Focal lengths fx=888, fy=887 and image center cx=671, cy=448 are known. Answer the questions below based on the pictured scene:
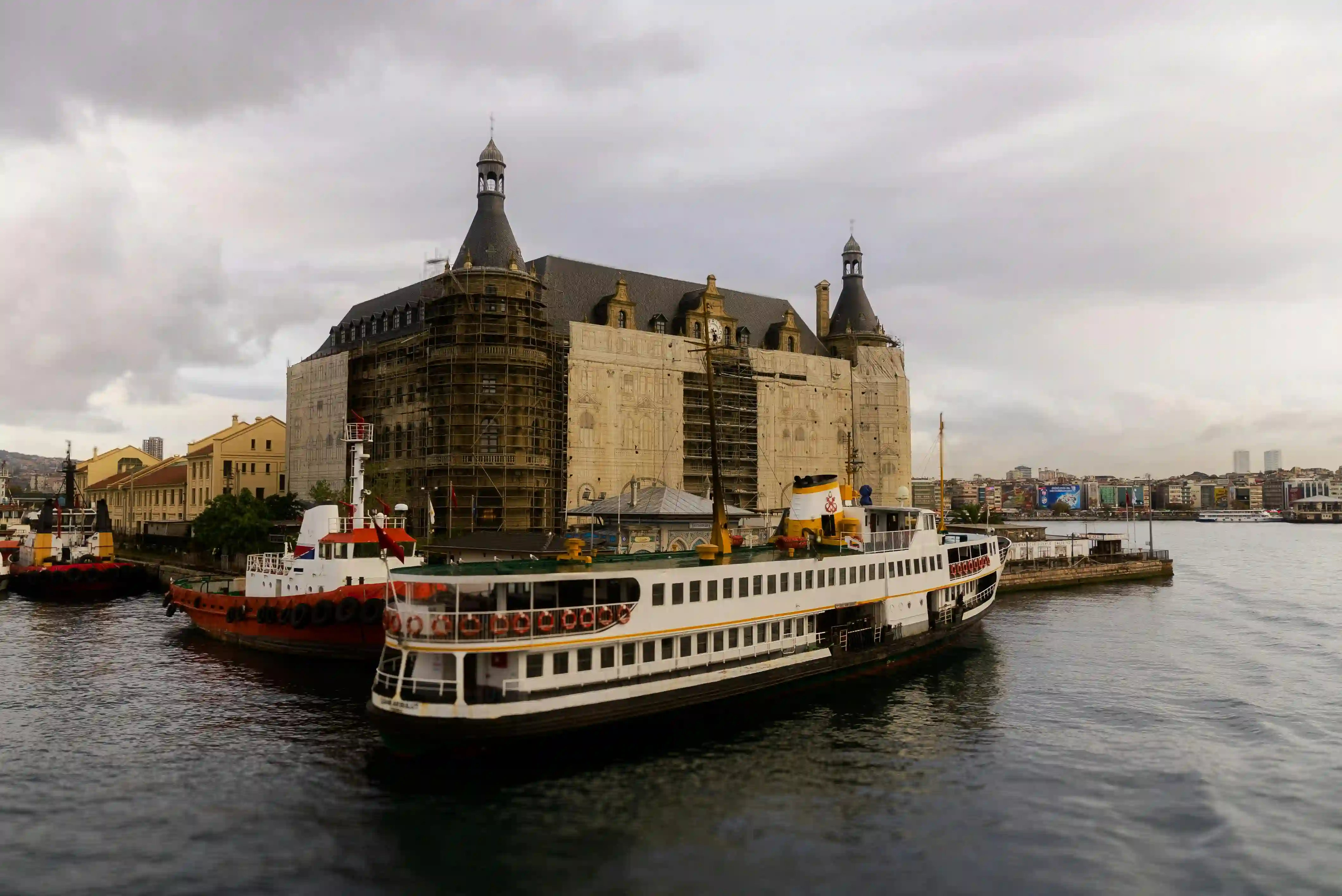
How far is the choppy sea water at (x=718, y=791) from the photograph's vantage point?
773 inches

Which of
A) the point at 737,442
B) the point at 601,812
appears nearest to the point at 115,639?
the point at 601,812

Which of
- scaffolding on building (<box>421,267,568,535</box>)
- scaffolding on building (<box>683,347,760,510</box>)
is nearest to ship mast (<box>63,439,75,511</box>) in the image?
scaffolding on building (<box>421,267,568,535</box>)

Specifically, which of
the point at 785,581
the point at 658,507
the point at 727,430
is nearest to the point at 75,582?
the point at 658,507

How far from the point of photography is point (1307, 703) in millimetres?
34000

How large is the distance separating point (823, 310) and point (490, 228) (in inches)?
1707

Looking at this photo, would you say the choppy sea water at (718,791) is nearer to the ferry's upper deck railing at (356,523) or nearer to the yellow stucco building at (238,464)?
the ferry's upper deck railing at (356,523)

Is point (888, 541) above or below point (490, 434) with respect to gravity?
below

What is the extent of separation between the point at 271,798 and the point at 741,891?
42.5 feet

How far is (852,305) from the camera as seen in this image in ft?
325

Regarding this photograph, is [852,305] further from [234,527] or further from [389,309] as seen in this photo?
[234,527]

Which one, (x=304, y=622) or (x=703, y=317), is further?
(x=703, y=317)

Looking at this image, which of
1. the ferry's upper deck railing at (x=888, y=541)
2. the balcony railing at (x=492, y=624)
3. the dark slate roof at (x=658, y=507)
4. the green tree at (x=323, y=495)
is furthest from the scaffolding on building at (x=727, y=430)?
the balcony railing at (x=492, y=624)

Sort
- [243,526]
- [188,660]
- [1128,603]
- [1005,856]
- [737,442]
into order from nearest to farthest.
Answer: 1. [1005,856]
2. [188,660]
3. [1128,603]
4. [243,526]
5. [737,442]

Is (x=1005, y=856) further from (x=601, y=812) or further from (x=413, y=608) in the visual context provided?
(x=413, y=608)
